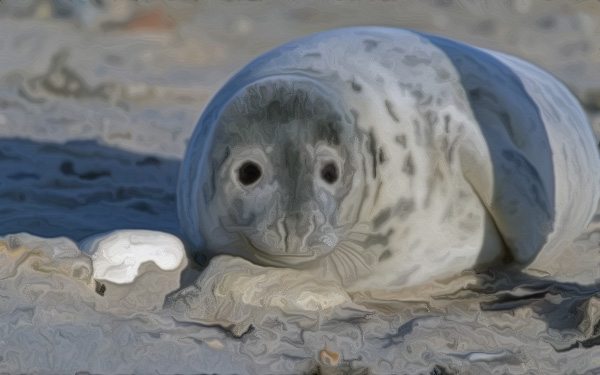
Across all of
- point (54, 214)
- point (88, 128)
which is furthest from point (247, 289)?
point (88, 128)

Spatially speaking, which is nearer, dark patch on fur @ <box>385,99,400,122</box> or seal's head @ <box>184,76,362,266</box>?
seal's head @ <box>184,76,362,266</box>

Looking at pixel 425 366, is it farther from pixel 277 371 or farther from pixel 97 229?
pixel 97 229

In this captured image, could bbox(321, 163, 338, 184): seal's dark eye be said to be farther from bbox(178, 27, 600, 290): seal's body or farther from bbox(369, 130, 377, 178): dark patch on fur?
bbox(369, 130, 377, 178): dark patch on fur

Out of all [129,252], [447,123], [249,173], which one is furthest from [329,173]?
[129,252]

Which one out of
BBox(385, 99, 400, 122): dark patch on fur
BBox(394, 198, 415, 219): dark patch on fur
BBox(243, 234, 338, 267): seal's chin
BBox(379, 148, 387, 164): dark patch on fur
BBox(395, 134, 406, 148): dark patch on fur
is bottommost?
BBox(243, 234, 338, 267): seal's chin

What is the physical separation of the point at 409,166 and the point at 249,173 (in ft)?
1.49

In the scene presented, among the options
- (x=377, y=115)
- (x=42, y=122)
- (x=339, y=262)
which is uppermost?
(x=377, y=115)

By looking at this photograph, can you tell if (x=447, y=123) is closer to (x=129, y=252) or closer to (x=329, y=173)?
(x=329, y=173)

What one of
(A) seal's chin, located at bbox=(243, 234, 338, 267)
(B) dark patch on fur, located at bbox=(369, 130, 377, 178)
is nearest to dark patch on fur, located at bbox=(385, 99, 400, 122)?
(B) dark patch on fur, located at bbox=(369, 130, 377, 178)

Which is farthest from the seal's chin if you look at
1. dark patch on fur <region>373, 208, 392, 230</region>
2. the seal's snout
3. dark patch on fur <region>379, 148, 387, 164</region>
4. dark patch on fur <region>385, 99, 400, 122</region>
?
dark patch on fur <region>385, 99, 400, 122</region>

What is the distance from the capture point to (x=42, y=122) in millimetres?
4977

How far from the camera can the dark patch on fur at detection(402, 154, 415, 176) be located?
300cm

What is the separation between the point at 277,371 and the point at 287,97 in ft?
2.42

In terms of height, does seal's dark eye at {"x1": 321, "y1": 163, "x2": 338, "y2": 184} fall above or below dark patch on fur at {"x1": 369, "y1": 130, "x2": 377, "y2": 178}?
below
